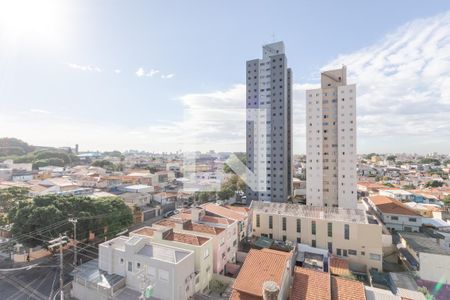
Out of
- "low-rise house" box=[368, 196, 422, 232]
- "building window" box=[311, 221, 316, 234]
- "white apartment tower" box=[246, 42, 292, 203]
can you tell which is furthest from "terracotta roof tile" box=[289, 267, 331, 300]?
"white apartment tower" box=[246, 42, 292, 203]

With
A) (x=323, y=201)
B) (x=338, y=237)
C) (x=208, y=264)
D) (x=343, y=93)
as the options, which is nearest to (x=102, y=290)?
(x=208, y=264)

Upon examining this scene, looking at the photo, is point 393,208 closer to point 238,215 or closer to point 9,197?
point 238,215

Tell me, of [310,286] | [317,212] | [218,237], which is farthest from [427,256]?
[218,237]

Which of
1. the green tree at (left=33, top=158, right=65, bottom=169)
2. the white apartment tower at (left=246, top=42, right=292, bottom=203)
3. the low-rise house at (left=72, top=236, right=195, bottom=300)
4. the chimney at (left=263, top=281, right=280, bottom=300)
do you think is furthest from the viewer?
the green tree at (left=33, top=158, right=65, bottom=169)

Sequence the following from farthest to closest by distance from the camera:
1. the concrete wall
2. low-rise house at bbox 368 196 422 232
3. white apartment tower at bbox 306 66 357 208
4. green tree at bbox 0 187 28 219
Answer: white apartment tower at bbox 306 66 357 208 < green tree at bbox 0 187 28 219 < low-rise house at bbox 368 196 422 232 < the concrete wall

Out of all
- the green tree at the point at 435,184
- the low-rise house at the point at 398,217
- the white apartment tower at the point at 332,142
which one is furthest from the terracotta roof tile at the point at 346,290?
the green tree at the point at 435,184

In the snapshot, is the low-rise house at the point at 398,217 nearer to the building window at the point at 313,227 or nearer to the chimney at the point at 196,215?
the building window at the point at 313,227

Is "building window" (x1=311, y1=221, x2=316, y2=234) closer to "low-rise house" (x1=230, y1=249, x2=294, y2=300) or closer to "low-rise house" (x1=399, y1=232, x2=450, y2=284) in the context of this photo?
"low-rise house" (x1=399, y1=232, x2=450, y2=284)
